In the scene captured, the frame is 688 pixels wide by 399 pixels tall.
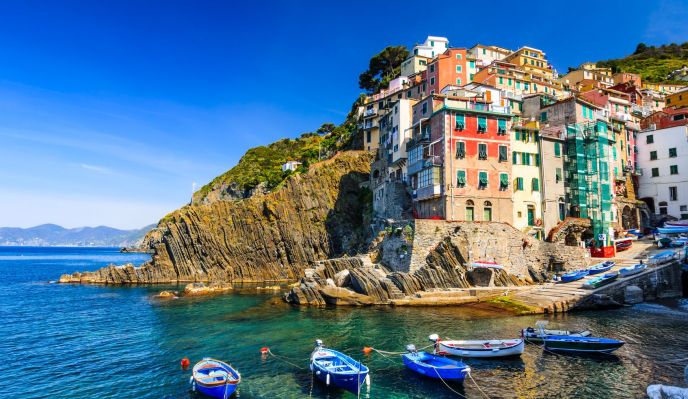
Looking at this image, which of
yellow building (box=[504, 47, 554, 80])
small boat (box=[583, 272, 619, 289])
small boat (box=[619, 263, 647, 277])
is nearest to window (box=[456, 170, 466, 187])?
small boat (box=[583, 272, 619, 289])

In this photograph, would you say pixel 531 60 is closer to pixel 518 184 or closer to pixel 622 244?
Answer: pixel 622 244

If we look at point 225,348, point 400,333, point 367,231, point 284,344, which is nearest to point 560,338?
point 400,333

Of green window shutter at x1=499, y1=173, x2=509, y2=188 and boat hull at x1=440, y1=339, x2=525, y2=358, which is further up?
green window shutter at x1=499, y1=173, x2=509, y2=188

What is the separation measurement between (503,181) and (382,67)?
222 ft

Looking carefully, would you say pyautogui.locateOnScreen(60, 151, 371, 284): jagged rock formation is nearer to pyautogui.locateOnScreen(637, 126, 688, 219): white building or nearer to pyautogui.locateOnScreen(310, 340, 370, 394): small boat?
pyautogui.locateOnScreen(637, 126, 688, 219): white building

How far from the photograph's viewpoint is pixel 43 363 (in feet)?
91.3

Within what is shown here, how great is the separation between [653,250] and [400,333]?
4056cm

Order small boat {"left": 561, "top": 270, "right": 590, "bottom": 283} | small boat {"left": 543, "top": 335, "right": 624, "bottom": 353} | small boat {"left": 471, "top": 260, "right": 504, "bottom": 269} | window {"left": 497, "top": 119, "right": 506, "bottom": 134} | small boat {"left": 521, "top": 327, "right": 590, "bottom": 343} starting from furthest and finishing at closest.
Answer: window {"left": 497, "top": 119, "right": 506, "bottom": 134} < small boat {"left": 561, "top": 270, "right": 590, "bottom": 283} < small boat {"left": 471, "top": 260, "right": 504, "bottom": 269} < small boat {"left": 521, "top": 327, "right": 590, "bottom": 343} < small boat {"left": 543, "top": 335, "right": 624, "bottom": 353}

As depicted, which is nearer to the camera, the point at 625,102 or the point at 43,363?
the point at 43,363

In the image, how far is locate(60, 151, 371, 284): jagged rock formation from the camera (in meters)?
73.0

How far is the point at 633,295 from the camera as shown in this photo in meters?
40.5

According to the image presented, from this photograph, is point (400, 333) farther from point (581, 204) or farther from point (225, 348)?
point (581, 204)

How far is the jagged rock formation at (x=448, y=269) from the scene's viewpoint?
4369 centimetres

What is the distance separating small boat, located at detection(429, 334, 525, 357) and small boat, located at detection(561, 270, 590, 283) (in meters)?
23.8
